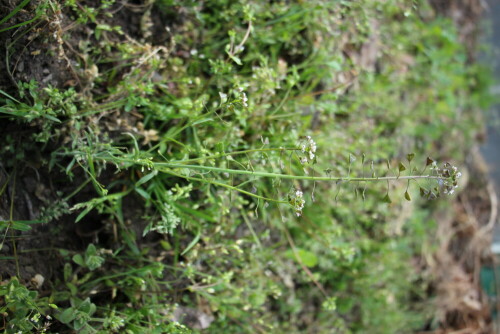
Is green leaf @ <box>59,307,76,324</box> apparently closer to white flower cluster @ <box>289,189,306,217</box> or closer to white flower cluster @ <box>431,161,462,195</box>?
white flower cluster @ <box>289,189,306,217</box>

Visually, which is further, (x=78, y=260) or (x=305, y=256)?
(x=305, y=256)

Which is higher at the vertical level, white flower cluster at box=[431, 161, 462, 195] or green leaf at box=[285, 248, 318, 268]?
white flower cluster at box=[431, 161, 462, 195]

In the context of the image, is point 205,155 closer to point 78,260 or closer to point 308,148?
point 308,148

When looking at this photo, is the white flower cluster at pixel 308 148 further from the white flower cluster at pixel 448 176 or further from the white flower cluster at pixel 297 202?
the white flower cluster at pixel 448 176

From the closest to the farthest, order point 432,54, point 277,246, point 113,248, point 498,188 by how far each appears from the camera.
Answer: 1. point 113,248
2. point 277,246
3. point 432,54
4. point 498,188

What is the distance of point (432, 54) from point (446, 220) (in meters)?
1.27

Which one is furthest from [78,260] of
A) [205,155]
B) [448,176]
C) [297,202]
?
[448,176]

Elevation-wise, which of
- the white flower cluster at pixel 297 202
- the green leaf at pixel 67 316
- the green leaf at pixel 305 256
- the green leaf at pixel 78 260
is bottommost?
the green leaf at pixel 305 256

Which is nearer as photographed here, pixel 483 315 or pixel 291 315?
pixel 291 315

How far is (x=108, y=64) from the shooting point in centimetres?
173

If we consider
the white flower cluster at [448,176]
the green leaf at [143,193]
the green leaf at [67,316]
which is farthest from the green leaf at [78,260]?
the white flower cluster at [448,176]

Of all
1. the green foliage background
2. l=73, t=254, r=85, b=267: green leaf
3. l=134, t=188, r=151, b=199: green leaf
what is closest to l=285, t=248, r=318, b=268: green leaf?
the green foliage background

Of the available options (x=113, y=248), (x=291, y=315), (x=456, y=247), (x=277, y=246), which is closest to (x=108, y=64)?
(x=113, y=248)

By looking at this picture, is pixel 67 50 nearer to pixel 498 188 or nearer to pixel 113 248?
pixel 113 248
